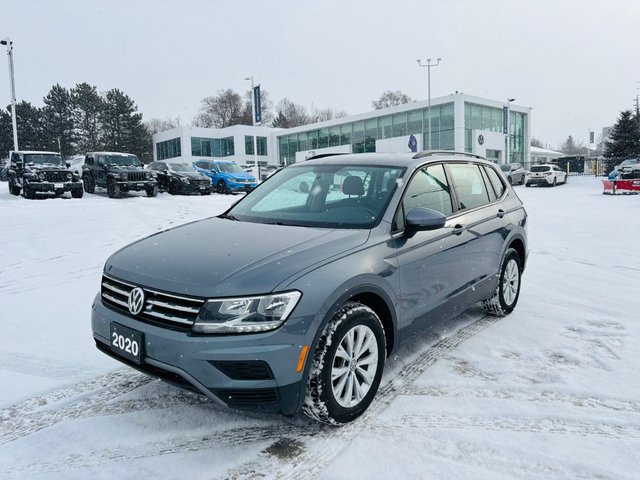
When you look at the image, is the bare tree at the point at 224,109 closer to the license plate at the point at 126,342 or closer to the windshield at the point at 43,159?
the windshield at the point at 43,159

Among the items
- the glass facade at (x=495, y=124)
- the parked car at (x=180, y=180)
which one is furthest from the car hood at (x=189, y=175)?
the glass facade at (x=495, y=124)

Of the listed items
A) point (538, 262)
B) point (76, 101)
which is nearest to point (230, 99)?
point (76, 101)

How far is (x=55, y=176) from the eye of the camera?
19.5 meters

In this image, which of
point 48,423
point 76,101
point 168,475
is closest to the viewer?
point 168,475

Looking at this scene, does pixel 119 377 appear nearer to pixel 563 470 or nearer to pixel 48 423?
pixel 48 423

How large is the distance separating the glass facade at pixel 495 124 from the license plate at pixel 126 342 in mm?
45479

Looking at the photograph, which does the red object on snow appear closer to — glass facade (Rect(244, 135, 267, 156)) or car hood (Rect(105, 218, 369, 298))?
car hood (Rect(105, 218, 369, 298))

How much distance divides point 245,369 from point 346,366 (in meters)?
0.66

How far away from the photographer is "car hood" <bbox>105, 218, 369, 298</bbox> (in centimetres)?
268

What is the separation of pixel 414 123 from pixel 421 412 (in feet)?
158

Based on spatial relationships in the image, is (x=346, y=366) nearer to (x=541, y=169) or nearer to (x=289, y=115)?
(x=541, y=169)

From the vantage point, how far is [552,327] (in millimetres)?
4789

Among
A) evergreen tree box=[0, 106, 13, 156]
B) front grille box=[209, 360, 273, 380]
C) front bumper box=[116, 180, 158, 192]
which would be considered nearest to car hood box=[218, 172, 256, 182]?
front bumper box=[116, 180, 158, 192]

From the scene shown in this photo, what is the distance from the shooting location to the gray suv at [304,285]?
8.56ft
